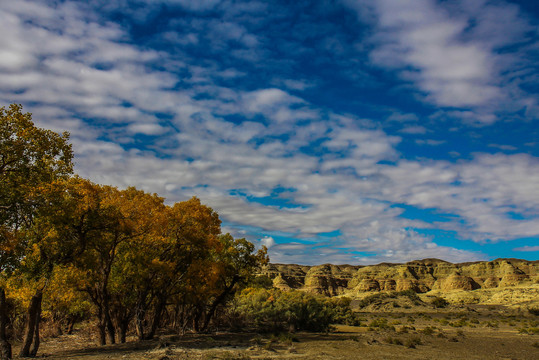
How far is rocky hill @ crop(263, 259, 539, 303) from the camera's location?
130 m

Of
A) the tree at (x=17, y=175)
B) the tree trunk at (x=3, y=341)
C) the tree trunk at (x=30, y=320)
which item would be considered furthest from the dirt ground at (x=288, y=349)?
the tree at (x=17, y=175)

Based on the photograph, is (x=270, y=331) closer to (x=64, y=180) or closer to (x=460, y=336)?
(x=460, y=336)

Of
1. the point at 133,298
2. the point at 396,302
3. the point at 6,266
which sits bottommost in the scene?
the point at 396,302

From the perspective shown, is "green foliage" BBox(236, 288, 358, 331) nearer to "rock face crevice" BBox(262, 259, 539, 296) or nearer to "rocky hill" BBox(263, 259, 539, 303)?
"rocky hill" BBox(263, 259, 539, 303)

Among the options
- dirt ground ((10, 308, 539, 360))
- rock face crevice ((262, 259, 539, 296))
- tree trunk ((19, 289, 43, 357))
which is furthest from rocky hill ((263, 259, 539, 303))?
tree trunk ((19, 289, 43, 357))

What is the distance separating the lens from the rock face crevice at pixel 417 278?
13125 cm

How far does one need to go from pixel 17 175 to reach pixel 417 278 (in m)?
162

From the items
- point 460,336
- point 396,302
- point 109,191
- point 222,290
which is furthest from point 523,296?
point 109,191

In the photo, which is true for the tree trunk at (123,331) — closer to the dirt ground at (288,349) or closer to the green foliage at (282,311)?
the dirt ground at (288,349)

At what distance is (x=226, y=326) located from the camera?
40.2 meters

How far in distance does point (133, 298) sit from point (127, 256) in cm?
387

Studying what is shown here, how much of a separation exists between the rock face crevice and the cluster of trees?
102410mm

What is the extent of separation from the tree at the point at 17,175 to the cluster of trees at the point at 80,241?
0.13 feet

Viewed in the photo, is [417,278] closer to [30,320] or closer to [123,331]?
[123,331]
